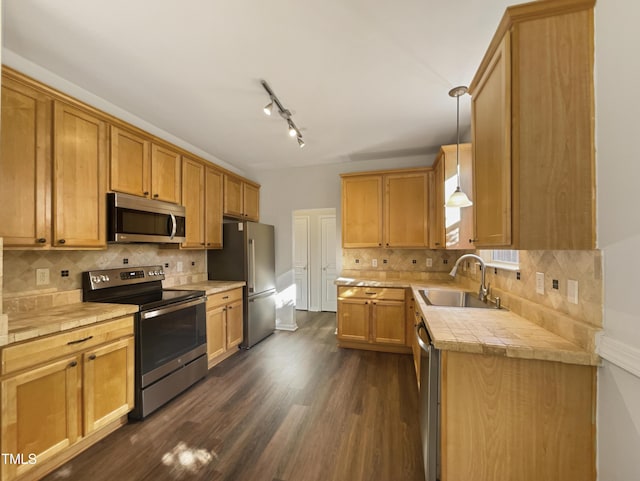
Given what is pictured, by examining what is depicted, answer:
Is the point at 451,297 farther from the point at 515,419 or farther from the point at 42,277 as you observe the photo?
the point at 42,277

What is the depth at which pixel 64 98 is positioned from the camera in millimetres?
1910

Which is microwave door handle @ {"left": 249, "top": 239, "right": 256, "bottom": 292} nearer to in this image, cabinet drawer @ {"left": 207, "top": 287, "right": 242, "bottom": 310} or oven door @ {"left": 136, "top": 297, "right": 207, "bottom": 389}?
cabinet drawer @ {"left": 207, "top": 287, "right": 242, "bottom": 310}

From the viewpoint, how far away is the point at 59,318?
1716 millimetres

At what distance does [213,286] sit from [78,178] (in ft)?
5.42

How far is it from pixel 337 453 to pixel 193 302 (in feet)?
5.97

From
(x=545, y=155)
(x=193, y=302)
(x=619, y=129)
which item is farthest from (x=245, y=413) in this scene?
(x=619, y=129)

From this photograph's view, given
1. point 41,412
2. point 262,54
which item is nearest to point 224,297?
point 41,412

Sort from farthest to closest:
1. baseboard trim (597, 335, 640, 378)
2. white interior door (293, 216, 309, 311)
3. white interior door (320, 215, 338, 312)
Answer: white interior door (293, 216, 309, 311)
white interior door (320, 215, 338, 312)
baseboard trim (597, 335, 640, 378)

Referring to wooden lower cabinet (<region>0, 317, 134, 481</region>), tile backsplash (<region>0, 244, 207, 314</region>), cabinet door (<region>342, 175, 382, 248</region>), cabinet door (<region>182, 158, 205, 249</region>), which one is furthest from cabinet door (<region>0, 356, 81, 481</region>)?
cabinet door (<region>342, 175, 382, 248</region>)

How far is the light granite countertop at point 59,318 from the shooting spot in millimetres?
1490

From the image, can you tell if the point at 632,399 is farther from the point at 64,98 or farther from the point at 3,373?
the point at 64,98

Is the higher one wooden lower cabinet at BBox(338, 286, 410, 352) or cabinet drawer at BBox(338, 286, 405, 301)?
cabinet drawer at BBox(338, 286, 405, 301)

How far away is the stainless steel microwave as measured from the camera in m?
2.23

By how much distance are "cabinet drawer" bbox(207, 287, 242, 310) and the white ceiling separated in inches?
76.1
